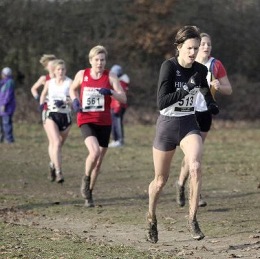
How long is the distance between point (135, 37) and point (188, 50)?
25.5 meters

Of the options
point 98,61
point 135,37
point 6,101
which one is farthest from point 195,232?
point 135,37

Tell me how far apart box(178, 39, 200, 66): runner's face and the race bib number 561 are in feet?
10.8

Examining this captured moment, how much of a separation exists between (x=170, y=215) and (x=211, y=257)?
2.90 metres

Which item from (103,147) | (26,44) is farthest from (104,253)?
(26,44)

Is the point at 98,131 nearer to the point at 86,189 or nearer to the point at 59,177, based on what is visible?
the point at 86,189

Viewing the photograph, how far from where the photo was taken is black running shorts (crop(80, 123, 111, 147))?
12453 millimetres

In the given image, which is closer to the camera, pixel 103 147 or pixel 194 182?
pixel 194 182

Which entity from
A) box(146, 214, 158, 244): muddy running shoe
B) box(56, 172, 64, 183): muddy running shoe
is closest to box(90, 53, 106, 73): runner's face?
box(56, 172, 64, 183): muddy running shoe

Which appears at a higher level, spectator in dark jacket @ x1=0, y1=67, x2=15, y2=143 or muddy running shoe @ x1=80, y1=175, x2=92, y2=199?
spectator in dark jacket @ x1=0, y1=67, x2=15, y2=143

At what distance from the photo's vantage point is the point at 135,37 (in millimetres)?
34625

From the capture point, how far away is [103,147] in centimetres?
1258

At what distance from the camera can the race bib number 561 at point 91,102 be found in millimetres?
12508

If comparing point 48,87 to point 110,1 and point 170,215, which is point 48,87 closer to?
point 170,215

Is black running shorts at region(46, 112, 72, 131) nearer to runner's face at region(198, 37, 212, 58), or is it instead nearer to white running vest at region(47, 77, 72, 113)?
white running vest at region(47, 77, 72, 113)
